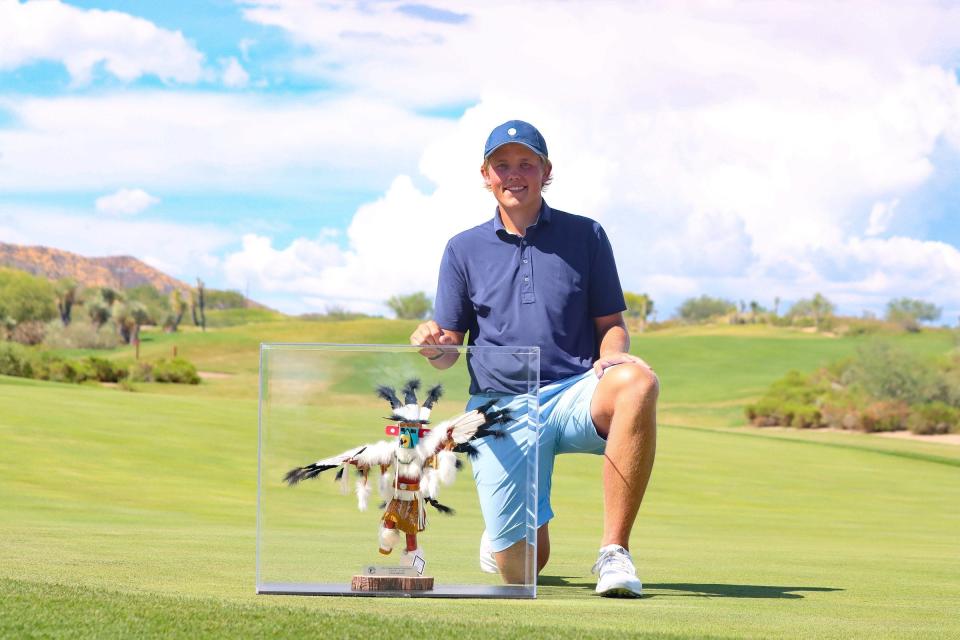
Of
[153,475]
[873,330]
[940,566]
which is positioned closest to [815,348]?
[873,330]

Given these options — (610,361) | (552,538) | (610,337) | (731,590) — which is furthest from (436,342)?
(552,538)

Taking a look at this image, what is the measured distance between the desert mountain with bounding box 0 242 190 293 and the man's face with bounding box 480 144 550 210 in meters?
164

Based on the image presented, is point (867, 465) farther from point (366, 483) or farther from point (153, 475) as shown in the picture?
point (366, 483)

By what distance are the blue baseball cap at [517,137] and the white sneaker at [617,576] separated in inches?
73.4

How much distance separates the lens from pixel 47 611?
3.93 meters

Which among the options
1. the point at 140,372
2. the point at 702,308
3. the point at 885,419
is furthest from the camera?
the point at 702,308

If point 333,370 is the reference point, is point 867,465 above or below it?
below

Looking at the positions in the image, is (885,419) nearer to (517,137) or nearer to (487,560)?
(517,137)

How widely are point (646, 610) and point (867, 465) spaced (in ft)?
79.4

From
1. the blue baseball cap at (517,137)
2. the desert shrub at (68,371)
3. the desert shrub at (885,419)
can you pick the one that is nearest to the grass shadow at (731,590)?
the blue baseball cap at (517,137)

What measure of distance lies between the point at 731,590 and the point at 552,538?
471cm

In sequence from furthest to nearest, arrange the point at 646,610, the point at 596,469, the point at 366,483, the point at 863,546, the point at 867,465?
the point at 867,465 → the point at 596,469 → the point at 863,546 → the point at 366,483 → the point at 646,610

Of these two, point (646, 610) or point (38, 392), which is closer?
point (646, 610)

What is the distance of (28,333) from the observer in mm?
61594
